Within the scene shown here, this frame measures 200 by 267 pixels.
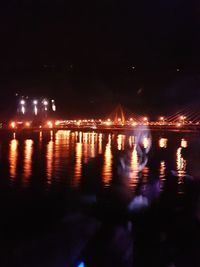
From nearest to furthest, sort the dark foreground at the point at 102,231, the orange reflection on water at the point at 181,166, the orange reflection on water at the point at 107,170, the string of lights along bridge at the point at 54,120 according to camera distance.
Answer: the dark foreground at the point at 102,231 → the orange reflection on water at the point at 107,170 → the orange reflection on water at the point at 181,166 → the string of lights along bridge at the point at 54,120

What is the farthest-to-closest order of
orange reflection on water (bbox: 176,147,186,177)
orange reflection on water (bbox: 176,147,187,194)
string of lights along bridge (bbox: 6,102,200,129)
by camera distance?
string of lights along bridge (bbox: 6,102,200,129) → orange reflection on water (bbox: 176,147,186,177) → orange reflection on water (bbox: 176,147,187,194)

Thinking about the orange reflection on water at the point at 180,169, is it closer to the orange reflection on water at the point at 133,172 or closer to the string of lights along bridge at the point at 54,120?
the orange reflection on water at the point at 133,172

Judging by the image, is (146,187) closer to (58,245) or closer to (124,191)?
(124,191)

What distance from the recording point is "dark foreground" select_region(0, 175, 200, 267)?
295 inches

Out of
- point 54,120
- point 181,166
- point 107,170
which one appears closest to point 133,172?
point 107,170

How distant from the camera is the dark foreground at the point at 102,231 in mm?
7496

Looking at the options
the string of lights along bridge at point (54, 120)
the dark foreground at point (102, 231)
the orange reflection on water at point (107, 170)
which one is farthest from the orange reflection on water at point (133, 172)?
the string of lights along bridge at point (54, 120)

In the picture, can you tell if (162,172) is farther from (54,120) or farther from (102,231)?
(54,120)

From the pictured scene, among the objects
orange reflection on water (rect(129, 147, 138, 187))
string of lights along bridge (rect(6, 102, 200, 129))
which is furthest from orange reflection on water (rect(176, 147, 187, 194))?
string of lights along bridge (rect(6, 102, 200, 129))

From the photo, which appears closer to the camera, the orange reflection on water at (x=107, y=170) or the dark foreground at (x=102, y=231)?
the dark foreground at (x=102, y=231)

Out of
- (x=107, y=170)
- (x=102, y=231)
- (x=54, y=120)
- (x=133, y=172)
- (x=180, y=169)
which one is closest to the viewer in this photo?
(x=102, y=231)

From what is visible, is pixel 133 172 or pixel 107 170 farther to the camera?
pixel 107 170

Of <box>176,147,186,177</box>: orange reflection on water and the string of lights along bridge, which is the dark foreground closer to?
<box>176,147,186,177</box>: orange reflection on water

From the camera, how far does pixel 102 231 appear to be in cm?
917
